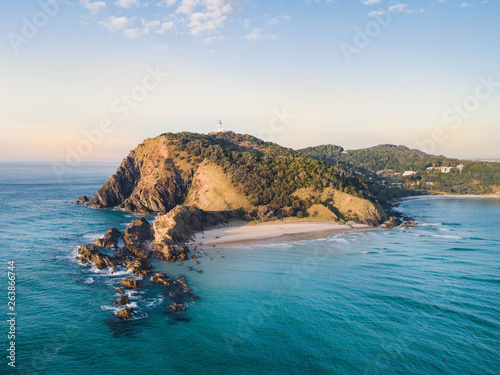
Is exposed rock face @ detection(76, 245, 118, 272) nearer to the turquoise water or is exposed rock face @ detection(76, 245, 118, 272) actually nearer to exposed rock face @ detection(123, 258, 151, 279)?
the turquoise water

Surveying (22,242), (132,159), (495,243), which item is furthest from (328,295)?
(132,159)

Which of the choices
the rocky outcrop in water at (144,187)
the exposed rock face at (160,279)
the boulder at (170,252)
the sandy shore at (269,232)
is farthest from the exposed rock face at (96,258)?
the rocky outcrop in water at (144,187)

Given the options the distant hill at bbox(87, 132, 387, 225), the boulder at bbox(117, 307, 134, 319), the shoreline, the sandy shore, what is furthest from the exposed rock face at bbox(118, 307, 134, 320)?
the shoreline

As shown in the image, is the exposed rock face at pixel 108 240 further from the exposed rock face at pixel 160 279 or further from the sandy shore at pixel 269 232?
the exposed rock face at pixel 160 279

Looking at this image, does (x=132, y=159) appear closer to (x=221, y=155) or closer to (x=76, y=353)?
(x=221, y=155)

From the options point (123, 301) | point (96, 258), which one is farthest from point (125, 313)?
point (96, 258)

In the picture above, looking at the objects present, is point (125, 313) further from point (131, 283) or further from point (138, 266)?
point (138, 266)
